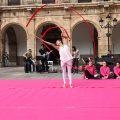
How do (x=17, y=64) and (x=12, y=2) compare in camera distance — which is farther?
(x=17, y=64)

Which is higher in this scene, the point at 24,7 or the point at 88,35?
the point at 24,7

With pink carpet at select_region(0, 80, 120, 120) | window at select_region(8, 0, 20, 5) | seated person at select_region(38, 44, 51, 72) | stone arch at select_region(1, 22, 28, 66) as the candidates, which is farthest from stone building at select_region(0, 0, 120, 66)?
pink carpet at select_region(0, 80, 120, 120)

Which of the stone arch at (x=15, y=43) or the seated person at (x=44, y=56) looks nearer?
the seated person at (x=44, y=56)

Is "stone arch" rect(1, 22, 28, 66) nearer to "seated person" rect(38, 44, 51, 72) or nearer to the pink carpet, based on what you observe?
"seated person" rect(38, 44, 51, 72)

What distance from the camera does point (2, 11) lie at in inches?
1000

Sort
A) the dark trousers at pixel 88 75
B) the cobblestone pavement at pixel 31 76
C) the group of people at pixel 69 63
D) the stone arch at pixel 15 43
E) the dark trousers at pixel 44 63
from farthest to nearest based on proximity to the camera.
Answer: the stone arch at pixel 15 43, the dark trousers at pixel 44 63, the cobblestone pavement at pixel 31 76, the dark trousers at pixel 88 75, the group of people at pixel 69 63

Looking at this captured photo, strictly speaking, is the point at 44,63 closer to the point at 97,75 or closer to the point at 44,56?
the point at 44,56

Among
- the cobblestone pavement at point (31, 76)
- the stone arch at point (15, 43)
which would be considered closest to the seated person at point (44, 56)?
the cobblestone pavement at point (31, 76)

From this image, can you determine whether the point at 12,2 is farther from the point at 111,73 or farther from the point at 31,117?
the point at 31,117

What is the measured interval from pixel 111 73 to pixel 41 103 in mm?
7413

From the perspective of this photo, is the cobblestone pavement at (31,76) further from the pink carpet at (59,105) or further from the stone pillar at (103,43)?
the stone pillar at (103,43)

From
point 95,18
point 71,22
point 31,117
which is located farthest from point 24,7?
point 31,117

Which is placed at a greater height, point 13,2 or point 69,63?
point 13,2

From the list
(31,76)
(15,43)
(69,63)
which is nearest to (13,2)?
(15,43)
